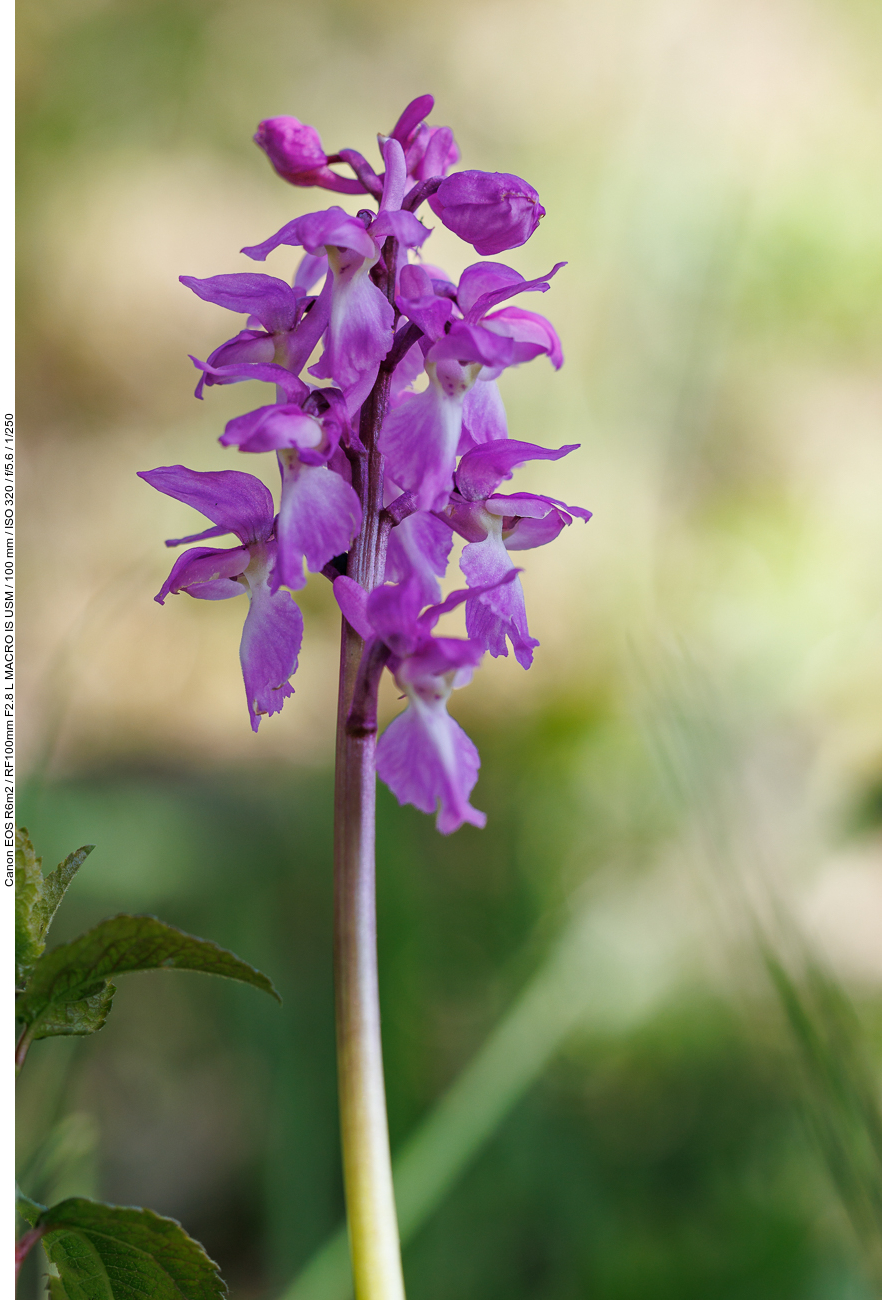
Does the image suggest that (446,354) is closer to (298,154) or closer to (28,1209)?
(298,154)

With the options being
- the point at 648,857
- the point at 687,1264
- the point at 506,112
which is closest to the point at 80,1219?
the point at 687,1264

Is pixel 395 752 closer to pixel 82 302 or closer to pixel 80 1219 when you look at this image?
pixel 80 1219

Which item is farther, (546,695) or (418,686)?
(546,695)

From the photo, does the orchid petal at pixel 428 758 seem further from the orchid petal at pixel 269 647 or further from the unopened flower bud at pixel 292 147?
the unopened flower bud at pixel 292 147

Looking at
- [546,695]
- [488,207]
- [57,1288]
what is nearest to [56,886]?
[57,1288]

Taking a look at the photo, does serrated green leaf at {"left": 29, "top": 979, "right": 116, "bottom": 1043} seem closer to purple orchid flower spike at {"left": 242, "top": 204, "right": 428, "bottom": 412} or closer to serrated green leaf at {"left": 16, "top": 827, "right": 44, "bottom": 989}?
serrated green leaf at {"left": 16, "top": 827, "right": 44, "bottom": 989}

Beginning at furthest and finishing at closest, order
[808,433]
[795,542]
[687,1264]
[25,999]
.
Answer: [808,433], [795,542], [687,1264], [25,999]
